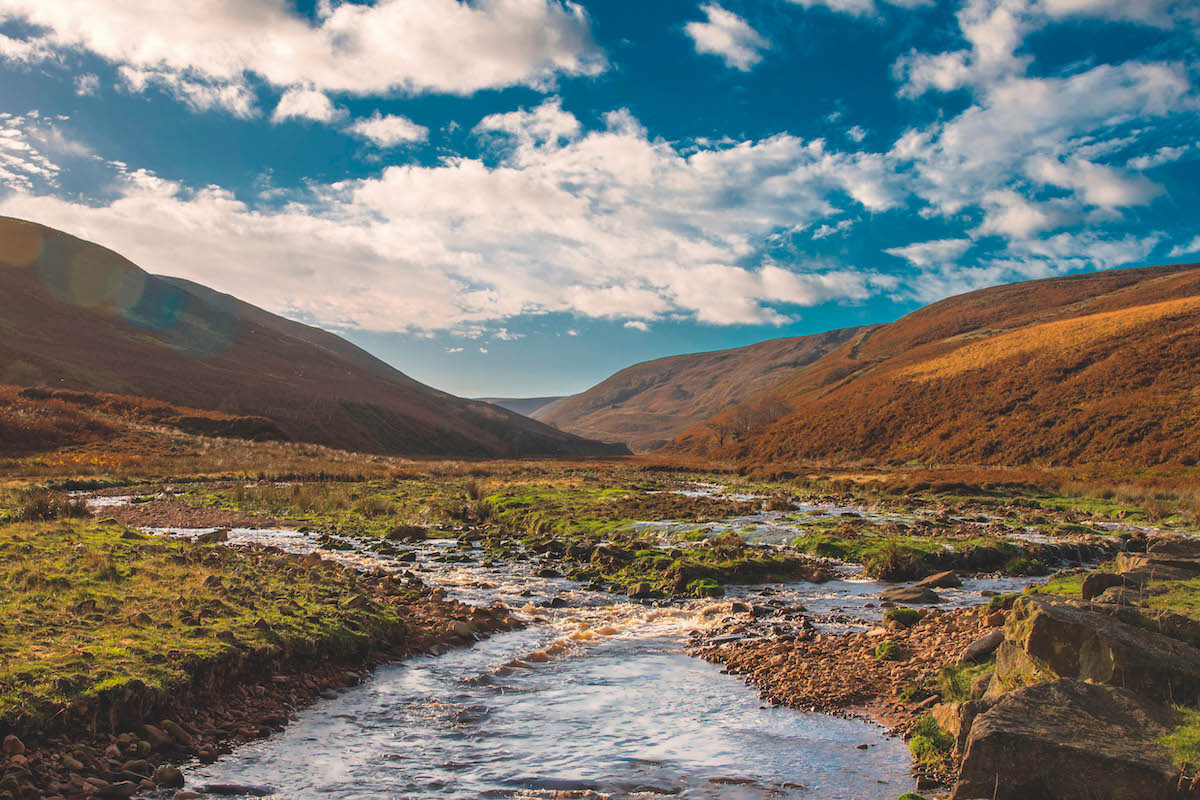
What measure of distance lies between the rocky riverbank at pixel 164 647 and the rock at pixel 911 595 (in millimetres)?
8748

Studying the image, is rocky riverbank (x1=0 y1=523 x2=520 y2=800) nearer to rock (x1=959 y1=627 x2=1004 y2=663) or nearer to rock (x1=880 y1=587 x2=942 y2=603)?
rock (x1=959 y1=627 x2=1004 y2=663)

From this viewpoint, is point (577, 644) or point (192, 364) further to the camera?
point (192, 364)

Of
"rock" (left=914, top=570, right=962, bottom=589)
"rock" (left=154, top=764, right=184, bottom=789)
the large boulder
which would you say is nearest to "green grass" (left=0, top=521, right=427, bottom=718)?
"rock" (left=154, top=764, right=184, bottom=789)

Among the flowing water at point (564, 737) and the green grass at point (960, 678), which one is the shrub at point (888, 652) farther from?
the flowing water at point (564, 737)

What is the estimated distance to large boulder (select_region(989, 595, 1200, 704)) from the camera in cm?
662

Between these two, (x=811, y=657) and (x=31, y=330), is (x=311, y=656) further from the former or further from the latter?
(x=31, y=330)

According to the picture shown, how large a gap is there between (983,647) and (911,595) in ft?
19.0

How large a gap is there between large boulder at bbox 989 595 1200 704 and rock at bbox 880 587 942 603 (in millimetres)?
7119

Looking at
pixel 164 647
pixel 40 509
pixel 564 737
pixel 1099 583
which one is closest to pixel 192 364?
pixel 40 509

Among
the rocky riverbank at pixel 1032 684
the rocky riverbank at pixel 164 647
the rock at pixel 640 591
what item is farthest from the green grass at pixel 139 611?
the rocky riverbank at pixel 1032 684

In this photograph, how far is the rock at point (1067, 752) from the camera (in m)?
5.27

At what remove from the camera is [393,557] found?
68.4ft

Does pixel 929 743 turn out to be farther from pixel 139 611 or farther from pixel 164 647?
pixel 139 611

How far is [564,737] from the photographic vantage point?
27.2ft
